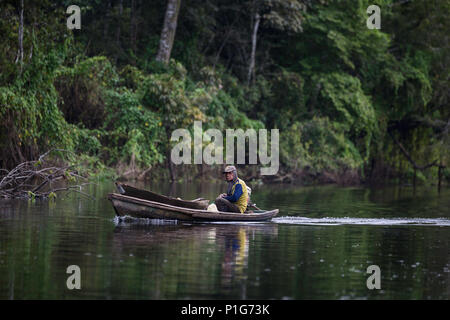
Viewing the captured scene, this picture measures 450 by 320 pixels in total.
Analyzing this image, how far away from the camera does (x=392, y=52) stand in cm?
4675

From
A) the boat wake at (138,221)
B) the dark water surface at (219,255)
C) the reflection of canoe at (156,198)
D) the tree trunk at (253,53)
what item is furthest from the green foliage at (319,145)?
the boat wake at (138,221)

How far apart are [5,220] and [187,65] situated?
23.4 metres

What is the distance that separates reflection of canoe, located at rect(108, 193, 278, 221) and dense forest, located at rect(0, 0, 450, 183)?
9.02m

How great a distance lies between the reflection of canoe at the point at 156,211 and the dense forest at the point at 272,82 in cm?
902

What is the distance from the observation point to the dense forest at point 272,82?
3225cm

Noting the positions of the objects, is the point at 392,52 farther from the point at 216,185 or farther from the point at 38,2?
the point at 38,2

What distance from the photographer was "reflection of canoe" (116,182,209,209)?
18.4m

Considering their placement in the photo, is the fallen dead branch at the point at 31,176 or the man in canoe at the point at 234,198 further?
the fallen dead branch at the point at 31,176

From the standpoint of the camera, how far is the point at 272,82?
42.5 meters

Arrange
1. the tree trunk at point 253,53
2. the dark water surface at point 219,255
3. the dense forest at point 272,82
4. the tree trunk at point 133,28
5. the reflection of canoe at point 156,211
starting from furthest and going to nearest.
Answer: the tree trunk at point 253,53, the tree trunk at point 133,28, the dense forest at point 272,82, the reflection of canoe at point 156,211, the dark water surface at point 219,255

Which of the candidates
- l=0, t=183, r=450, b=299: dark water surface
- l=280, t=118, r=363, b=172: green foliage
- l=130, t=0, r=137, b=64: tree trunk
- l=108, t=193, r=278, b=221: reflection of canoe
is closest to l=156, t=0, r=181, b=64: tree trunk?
l=130, t=0, r=137, b=64: tree trunk

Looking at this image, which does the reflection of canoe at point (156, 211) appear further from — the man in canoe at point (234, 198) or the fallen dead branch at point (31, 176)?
the fallen dead branch at point (31, 176)

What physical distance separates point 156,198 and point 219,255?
17.9ft

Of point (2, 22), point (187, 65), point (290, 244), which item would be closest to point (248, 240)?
point (290, 244)
